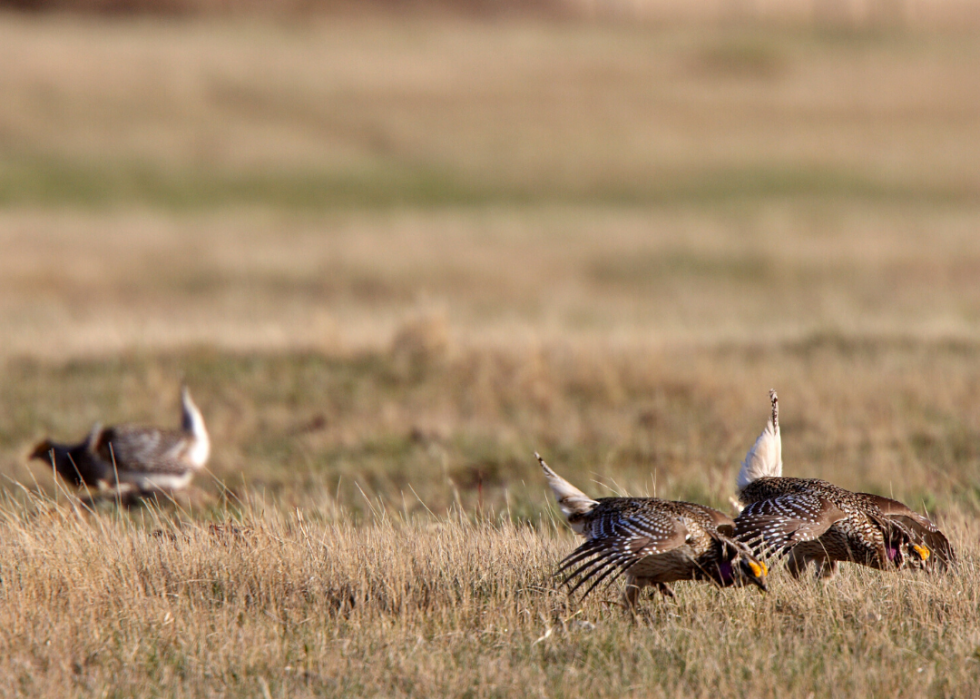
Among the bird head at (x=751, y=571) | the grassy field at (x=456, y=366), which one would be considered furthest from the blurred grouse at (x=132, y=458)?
the bird head at (x=751, y=571)

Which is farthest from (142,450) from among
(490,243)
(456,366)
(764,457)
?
(490,243)

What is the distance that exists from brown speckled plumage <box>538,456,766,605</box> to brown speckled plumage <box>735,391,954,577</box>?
0.16 metres

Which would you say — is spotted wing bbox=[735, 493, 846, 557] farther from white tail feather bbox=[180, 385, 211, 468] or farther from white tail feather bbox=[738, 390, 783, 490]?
white tail feather bbox=[180, 385, 211, 468]

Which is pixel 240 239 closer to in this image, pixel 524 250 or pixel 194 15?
pixel 524 250

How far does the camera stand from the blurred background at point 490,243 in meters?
10.4

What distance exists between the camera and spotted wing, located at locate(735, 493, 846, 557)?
4.73 metres

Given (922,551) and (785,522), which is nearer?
(785,522)

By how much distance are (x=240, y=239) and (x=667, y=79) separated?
1244 inches

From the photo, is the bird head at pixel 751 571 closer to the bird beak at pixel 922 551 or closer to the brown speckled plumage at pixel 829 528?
the brown speckled plumage at pixel 829 528

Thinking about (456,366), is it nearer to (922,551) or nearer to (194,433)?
(194,433)

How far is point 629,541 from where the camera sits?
4488 mm

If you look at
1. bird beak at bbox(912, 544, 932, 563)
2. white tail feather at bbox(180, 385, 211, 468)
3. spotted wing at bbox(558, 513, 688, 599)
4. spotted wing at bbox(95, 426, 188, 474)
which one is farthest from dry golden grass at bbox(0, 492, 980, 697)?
white tail feather at bbox(180, 385, 211, 468)

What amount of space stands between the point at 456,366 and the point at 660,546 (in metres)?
7.71

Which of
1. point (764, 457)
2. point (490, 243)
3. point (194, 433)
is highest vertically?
point (490, 243)
